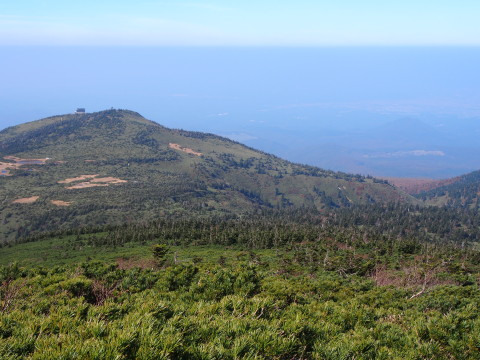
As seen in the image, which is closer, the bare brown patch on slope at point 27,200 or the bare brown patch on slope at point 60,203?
the bare brown patch on slope at point 60,203

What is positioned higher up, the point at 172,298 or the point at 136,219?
the point at 172,298

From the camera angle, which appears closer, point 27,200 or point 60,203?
point 60,203

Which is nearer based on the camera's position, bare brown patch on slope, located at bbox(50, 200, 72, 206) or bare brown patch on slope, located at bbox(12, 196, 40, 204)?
bare brown patch on slope, located at bbox(50, 200, 72, 206)

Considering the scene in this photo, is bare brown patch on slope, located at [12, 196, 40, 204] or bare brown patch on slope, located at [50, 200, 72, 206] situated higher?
bare brown patch on slope, located at [12, 196, 40, 204]

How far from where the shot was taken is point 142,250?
7831 cm

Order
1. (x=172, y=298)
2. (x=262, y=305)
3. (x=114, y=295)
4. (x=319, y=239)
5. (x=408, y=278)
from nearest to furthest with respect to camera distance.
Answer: (x=262, y=305), (x=172, y=298), (x=114, y=295), (x=408, y=278), (x=319, y=239)

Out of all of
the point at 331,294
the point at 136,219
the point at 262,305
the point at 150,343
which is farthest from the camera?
the point at 136,219

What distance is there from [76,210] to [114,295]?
15205cm

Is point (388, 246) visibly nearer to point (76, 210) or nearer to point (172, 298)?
point (172, 298)

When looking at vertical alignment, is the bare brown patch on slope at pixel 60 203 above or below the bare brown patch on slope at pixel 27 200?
below

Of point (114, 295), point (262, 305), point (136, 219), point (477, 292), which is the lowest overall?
point (136, 219)

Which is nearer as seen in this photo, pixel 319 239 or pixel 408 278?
pixel 408 278

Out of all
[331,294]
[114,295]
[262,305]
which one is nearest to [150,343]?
[262,305]

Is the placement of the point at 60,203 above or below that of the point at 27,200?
below
